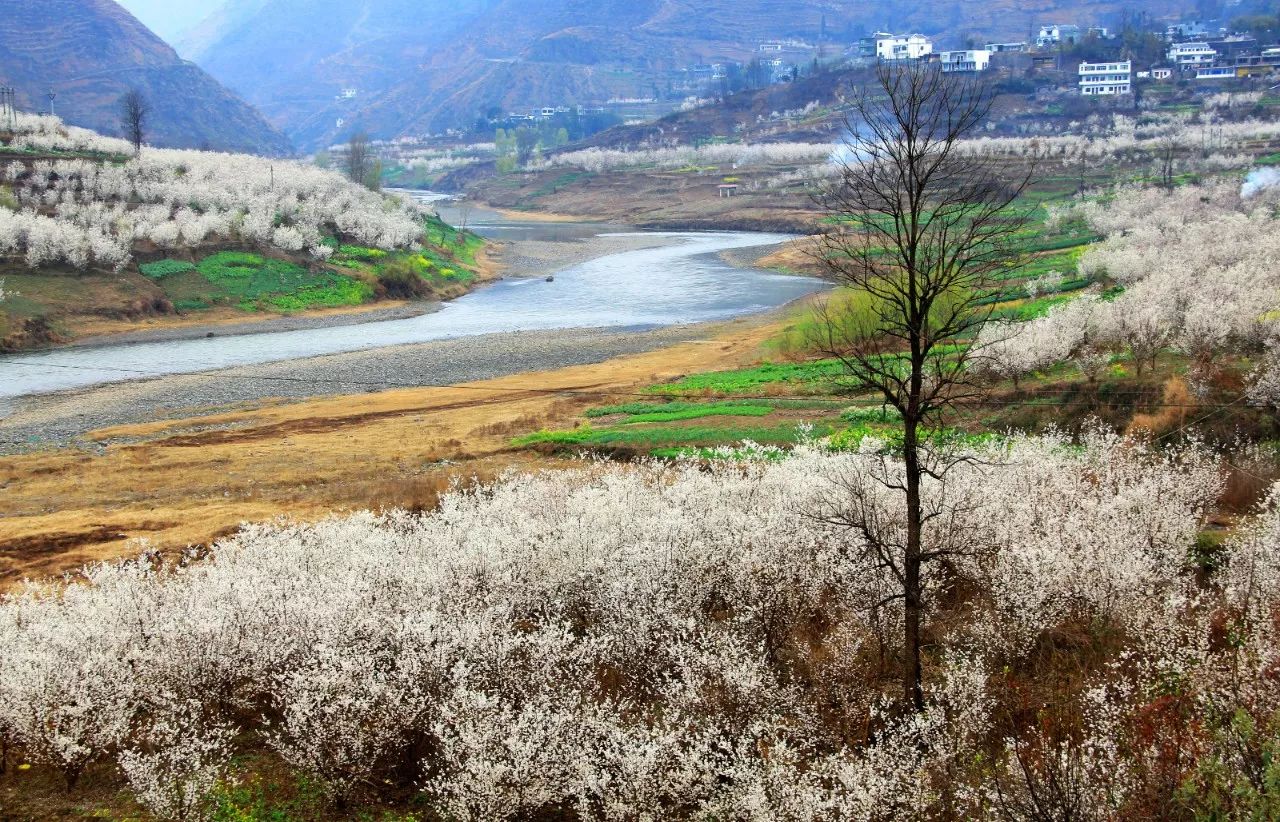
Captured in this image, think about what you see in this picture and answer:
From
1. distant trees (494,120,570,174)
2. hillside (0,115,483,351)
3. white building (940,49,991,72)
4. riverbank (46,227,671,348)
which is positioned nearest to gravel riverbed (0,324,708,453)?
riverbank (46,227,671,348)

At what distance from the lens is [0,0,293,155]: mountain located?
15962 cm

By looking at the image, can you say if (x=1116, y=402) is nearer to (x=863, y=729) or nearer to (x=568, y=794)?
(x=863, y=729)

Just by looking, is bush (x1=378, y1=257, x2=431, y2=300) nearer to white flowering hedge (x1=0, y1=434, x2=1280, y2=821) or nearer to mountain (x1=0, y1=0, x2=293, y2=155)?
white flowering hedge (x1=0, y1=434, x2=1280, y2=821)

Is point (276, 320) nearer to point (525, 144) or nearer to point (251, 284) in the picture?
point (251, 284)

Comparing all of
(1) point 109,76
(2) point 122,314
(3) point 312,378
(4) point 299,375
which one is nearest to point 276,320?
(2) point 122,314

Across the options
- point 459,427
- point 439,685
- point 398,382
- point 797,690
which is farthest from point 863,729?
point 398,382

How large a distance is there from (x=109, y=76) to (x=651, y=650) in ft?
626

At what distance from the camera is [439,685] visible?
40.0ft

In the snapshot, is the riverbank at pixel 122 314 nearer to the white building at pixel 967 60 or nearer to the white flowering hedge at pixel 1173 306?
the white flowering hedge at pixel 1173 306

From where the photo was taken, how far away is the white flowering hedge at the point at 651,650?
10117 mm

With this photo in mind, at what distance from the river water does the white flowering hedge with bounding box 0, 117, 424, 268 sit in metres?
9.41

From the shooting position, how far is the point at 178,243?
198 ft

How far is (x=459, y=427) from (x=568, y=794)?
2271 centimetres

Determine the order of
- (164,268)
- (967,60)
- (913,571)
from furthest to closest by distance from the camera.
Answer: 1. (967,60)
2. (164,268)
3. (913,571)
